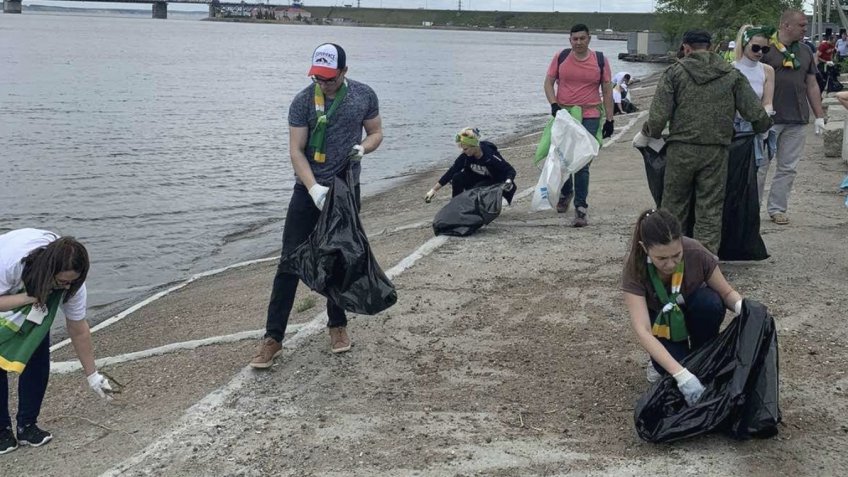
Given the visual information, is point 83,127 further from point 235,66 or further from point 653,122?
point 235,66

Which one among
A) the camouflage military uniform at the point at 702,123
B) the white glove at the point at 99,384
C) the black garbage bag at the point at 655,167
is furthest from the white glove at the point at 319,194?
the black garbage bag at the point at 655,167

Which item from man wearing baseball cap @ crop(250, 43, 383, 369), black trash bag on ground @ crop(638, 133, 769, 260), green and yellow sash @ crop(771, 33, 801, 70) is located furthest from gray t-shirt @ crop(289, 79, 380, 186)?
green and yellow sash @ crop(771, 33, 801, 70)

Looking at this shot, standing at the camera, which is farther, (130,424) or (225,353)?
(225,353)

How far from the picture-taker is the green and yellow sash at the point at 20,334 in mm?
4496

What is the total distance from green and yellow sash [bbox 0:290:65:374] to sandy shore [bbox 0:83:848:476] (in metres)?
0.51

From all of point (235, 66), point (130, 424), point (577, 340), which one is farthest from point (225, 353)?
point (235, 66)

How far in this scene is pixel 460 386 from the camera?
499 centimetres

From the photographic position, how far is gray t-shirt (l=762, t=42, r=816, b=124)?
7758mm

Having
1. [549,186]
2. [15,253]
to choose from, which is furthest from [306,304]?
[549,186]

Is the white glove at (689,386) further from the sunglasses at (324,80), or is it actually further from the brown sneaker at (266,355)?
the sunglasses at (324,80)

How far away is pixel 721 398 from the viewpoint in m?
Result: 4.13

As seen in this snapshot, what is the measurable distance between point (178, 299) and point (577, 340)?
198 inches

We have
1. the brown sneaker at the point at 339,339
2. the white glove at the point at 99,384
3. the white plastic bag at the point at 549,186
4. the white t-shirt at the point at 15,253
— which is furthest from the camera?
the white plastic bag at the point at 549,186

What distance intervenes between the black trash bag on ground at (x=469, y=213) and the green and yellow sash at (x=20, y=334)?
417cm
